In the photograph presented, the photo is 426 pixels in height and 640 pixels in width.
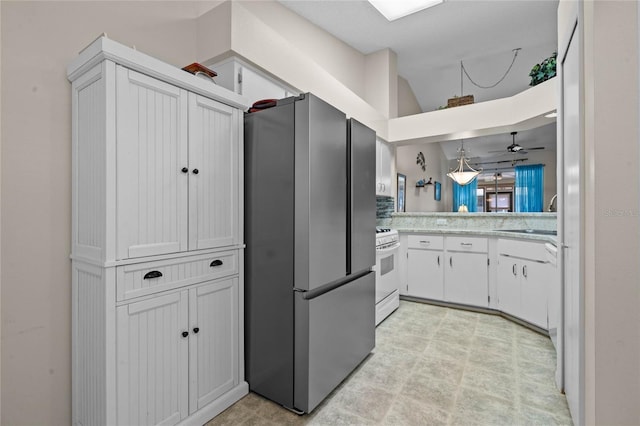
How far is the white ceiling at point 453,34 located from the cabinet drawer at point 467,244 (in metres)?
2.45

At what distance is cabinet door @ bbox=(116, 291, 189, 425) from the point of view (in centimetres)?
130

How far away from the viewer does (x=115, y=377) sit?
4.16ft

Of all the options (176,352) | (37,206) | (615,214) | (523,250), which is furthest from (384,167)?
(37,206)

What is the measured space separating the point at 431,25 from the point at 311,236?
320 cm

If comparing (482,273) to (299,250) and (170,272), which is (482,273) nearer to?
(299,250)

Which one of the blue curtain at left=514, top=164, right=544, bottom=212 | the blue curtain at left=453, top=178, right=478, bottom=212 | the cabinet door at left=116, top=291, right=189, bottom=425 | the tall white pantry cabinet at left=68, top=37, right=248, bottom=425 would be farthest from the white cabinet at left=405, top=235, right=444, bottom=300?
the blue curtain at left=453, top=178, right=478, bottom=212

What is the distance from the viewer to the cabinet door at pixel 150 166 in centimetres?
129

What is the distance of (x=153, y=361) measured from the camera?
140 cm

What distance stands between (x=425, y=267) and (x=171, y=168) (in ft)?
10.4

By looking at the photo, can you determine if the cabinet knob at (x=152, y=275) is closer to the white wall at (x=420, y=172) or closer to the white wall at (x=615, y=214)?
the white wall at (x=615, y=214)

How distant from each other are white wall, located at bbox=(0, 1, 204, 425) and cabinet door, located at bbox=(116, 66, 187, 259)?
0.44m

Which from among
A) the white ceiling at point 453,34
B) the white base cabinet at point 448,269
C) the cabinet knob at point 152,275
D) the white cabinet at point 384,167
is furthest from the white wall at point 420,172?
the cabinet knob at point 152,275

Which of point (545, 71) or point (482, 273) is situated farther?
point (482, 273)

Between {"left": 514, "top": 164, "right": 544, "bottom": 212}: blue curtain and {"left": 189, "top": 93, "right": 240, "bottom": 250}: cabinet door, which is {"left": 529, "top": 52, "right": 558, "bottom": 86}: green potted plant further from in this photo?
{"left": 514, "top": 164, "right": 544, "bottom": 212}: blue curtain
